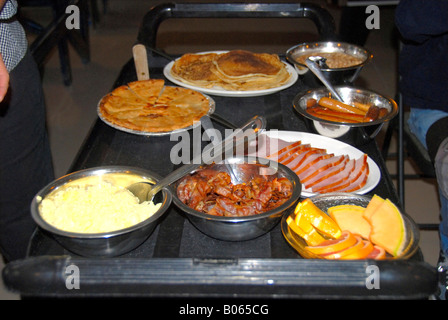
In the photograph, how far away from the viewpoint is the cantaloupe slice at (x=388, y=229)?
2.70 feet

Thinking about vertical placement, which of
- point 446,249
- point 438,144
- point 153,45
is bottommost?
point 446,249

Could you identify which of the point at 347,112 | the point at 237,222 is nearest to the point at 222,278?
the point at 237,222

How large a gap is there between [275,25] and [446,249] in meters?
4.17

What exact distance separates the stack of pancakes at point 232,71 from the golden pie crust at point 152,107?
0.10 m

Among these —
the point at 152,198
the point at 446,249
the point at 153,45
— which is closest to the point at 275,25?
the point at 153,45

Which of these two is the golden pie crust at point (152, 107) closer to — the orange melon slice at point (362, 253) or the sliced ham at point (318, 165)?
the sliced ham at point (318, 165)

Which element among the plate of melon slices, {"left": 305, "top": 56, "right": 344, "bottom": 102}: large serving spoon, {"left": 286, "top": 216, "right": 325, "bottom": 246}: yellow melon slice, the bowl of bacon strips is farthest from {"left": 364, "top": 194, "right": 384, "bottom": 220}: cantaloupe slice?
{"left": 305, "top": 56, "right": 344, "bottom": 102}: large serving spoon

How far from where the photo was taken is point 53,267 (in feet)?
2.45

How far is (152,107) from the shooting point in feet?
4.83

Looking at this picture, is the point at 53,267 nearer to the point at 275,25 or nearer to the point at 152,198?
the point at 152,198

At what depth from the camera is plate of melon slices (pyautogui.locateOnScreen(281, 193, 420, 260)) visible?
2.68ft

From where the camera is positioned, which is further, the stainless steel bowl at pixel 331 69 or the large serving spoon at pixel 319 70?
the stainless steel bowl at pixel 331 69

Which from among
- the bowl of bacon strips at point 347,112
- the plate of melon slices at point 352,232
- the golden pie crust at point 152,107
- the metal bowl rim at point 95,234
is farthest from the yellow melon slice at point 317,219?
the golden pie crust at point 152,107
